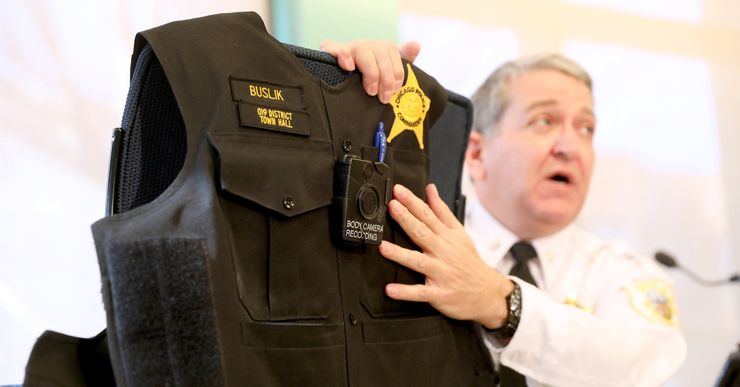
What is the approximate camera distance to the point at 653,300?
1488mm

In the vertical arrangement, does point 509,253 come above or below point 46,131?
below

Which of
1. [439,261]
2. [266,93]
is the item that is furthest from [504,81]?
[266,93]

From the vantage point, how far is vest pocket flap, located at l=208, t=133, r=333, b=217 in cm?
81

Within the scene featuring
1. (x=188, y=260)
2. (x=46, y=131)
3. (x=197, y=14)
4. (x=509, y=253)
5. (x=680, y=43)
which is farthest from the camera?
(x=680, y=43)

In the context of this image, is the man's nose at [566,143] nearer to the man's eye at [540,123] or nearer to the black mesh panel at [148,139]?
the man's eye at [540,123]

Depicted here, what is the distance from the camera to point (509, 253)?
1673mm

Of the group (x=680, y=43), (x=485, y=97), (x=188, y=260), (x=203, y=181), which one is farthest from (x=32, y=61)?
(x=680, y=43)

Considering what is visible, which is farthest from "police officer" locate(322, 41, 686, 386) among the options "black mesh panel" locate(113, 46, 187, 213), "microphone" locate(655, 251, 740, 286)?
"microphone" locate(655, 251, 740, 286)

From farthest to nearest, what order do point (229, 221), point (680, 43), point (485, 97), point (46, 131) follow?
1. point (680, 43)
2. point (485, 97)
3. point (46, 131)
4. point (229, 221)

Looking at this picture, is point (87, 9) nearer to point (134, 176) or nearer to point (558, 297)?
point (134, 176)

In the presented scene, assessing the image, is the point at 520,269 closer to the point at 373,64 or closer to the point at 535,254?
the point at 535,254

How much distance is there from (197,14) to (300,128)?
725mm

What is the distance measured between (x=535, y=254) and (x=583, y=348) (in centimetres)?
36

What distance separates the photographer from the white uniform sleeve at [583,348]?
1.28 m
